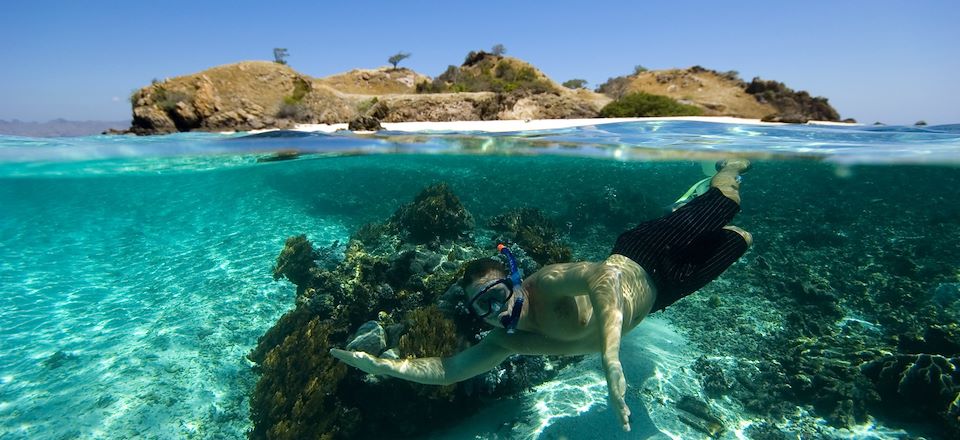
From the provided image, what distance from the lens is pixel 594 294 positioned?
2432mm

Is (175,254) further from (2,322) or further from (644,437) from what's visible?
(644,437)

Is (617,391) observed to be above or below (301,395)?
above

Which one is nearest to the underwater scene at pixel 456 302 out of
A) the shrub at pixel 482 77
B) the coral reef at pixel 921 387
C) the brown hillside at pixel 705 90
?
the coral reef at pixel 921 387

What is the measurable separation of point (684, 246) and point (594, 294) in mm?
2146

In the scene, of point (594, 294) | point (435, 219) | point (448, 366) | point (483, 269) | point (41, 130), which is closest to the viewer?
point (594, 294)

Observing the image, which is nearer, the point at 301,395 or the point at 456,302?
the point at 301,395

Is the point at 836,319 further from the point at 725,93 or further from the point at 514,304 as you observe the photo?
the point at 725,93

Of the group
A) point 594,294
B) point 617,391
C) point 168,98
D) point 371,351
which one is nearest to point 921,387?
point 594,294

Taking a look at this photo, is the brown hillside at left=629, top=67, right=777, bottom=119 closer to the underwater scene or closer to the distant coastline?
the underwater scene

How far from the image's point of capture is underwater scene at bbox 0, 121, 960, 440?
5184mm

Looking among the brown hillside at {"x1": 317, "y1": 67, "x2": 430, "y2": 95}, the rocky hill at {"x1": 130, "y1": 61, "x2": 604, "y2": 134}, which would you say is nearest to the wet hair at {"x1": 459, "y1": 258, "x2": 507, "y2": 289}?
the rocky hill at {"x1": 130, "y1": 61, "x2": 604, "y2": 134}

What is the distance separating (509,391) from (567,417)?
2.96 feet

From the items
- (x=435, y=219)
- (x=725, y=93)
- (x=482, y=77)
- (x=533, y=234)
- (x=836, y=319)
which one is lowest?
(x=836, y=319)

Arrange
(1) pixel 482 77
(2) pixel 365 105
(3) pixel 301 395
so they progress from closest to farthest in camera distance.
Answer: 1. (3) pixel 301 395
2. (2) pixel 365 105
3. (1) pixel 482 77
